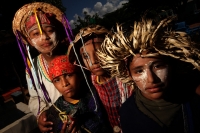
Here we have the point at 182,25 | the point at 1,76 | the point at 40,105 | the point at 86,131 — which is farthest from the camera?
the point at 1,76

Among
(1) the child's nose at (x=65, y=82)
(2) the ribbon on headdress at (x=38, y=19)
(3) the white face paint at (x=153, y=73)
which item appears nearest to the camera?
(3) the white face paint at (x=153, y=73)

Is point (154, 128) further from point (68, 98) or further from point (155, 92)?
point (68, 98)

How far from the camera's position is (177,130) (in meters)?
1.15

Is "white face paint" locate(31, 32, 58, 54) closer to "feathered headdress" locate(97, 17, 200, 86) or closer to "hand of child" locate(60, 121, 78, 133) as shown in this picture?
"feathered headdress" locate(97, 17, 200, 86)

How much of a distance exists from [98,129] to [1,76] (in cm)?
1033

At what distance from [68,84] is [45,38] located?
2.20 feet

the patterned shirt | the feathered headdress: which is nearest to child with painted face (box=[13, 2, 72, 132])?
the patterned shirt

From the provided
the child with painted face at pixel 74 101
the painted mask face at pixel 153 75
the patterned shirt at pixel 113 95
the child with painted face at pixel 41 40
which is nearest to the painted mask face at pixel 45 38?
the child with painted face at pixel 41 40

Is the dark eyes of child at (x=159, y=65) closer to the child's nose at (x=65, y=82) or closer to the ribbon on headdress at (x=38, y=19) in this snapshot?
the child's nose at (x=65, y=82)

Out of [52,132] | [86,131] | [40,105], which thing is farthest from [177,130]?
[40,105]

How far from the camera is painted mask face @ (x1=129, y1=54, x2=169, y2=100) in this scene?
45.0 inches

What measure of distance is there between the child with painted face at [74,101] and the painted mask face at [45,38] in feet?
0.95

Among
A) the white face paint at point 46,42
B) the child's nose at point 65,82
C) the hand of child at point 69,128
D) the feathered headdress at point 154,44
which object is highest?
the white face paint at point 46,42

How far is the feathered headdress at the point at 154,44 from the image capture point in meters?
1.14
